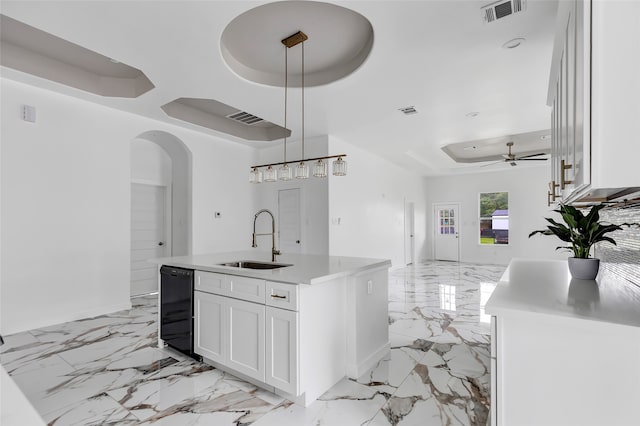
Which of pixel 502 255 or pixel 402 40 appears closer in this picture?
pixel 402 40

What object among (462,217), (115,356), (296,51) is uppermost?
(296,51)

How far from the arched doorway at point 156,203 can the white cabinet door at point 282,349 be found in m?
3.80

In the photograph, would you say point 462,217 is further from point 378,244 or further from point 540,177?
point 378,244

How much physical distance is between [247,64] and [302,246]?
3451mm

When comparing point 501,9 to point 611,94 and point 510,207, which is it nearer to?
point 611,94

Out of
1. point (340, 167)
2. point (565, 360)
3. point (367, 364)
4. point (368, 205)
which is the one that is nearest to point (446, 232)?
point (368, 205)

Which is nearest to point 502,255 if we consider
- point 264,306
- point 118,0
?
point 264,306

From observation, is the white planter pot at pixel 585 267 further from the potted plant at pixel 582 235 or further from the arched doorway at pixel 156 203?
the arched doorway at pixel 156 203

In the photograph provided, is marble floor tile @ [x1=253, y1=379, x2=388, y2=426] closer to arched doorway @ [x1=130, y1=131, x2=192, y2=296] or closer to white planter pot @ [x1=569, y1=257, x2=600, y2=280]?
white planter pot @ [x1=569, y1=257, x2=600, y2=280]

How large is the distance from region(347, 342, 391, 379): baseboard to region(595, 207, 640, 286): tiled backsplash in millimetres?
1771

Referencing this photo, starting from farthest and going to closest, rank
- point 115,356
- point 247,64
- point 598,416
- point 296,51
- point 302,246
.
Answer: point 302,246 < point 247,64 < point 296,51 < point 115,356 < point 598,416

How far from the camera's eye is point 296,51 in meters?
3.35

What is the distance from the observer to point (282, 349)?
220 cm

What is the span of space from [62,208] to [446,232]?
9671 millimetres
